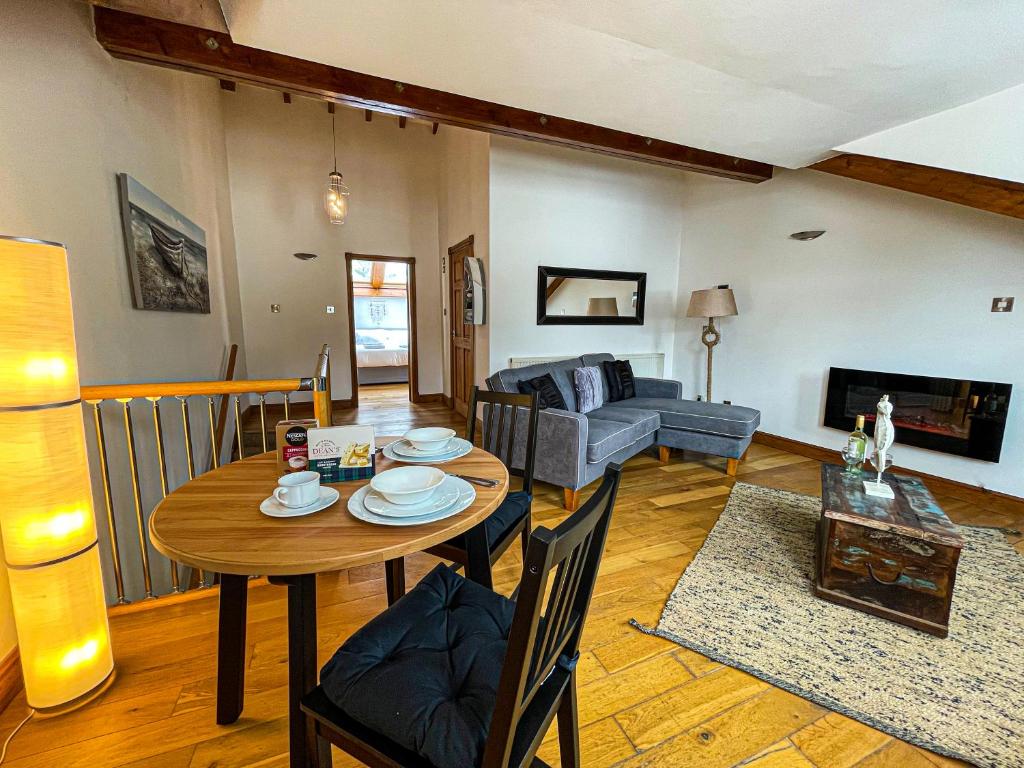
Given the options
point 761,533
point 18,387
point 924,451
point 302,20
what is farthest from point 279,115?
point 924,451

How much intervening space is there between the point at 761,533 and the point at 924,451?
1973 mm

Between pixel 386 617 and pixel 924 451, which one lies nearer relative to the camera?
pixel 386 617

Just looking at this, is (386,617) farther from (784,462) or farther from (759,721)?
(784,462)

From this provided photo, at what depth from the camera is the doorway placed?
492 cm

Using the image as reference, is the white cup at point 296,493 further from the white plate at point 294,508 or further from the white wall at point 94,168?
the white wall at point 94,168

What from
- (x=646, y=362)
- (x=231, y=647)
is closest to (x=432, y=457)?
(x=231, y=647)

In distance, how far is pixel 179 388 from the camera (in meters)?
1.74

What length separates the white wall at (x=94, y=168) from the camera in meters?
1.51

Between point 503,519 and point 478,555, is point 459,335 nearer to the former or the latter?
point 503,519

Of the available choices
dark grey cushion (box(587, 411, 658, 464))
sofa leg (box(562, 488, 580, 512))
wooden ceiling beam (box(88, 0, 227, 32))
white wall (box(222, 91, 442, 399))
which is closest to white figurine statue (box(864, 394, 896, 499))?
dark grey cushion (box(587, 411, 658, 464))

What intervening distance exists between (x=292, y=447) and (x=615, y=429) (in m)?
2.30


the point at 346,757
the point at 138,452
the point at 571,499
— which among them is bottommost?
the point at 346,757

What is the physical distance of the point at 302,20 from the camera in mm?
1977

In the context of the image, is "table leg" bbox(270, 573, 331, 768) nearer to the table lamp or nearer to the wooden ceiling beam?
the wooden ceiling beam
